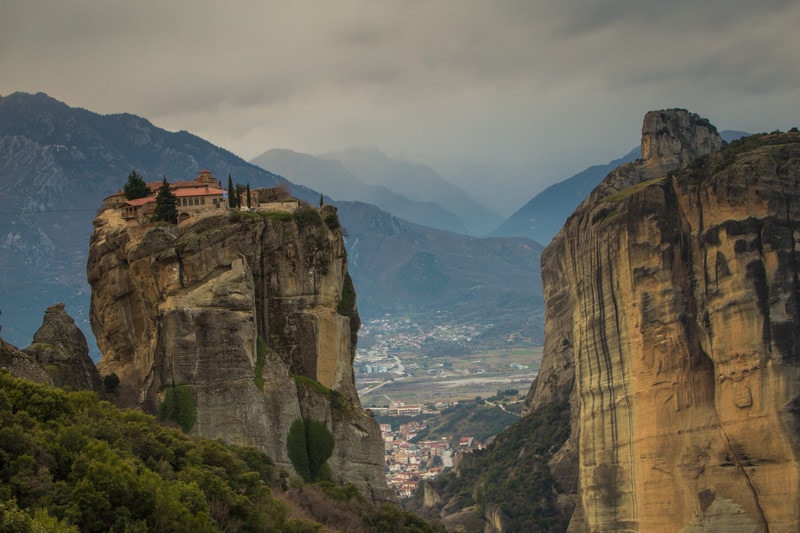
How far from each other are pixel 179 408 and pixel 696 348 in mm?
28531

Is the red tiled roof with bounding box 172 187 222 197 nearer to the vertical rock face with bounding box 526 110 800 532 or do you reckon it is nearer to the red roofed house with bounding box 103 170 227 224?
the red roofed house with bounding box 103 170 227 224

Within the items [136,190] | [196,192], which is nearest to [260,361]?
[196,192]

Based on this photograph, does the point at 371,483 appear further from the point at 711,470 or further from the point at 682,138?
the point at 682,138

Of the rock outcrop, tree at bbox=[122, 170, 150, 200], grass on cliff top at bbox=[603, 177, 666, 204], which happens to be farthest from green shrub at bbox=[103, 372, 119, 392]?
grass on cliff top at bbox=[603, 177, 666, 204]

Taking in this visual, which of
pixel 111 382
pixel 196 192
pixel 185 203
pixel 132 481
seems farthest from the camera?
pixel 196 192

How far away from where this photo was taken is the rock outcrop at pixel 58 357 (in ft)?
147

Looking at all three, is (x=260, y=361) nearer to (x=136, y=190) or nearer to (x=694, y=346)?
(x=136, y=190)

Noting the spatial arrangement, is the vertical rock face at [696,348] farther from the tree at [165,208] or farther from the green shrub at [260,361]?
the tree at [165,208]

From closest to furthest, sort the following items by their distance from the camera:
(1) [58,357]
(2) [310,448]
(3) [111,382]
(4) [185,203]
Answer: (1) [58,357] < (2) [310,448] < (3) [111,382] < (4) [185,203]

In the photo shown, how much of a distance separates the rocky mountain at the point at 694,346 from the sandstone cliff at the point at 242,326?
57.5ft

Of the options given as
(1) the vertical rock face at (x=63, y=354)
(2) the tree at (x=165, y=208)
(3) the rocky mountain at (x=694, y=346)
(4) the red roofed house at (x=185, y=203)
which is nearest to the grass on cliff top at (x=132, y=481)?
(1) the vertical rock face at (x=63, y=354)

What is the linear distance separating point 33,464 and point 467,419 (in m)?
137

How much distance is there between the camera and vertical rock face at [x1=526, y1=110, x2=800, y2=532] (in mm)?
59812

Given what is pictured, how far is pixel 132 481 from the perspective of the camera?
104ft
